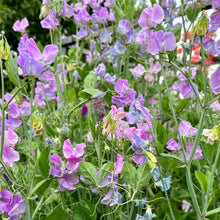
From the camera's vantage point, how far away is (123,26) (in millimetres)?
943

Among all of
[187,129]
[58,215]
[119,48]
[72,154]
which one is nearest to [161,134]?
[187,129]

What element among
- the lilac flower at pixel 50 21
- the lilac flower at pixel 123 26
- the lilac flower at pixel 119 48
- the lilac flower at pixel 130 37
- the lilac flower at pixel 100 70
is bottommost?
the lilac flower at pixel 100 70

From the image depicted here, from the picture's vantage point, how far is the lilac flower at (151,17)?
64 cm

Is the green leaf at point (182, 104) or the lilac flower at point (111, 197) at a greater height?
the lilac flower at point (111, 197)

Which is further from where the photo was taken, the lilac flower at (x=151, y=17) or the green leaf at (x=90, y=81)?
the green leaf at (x=90, y=81)

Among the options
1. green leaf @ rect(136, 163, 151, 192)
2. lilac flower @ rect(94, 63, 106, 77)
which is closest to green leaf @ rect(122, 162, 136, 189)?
green leaf @ rect(136, 163, 151, 192)

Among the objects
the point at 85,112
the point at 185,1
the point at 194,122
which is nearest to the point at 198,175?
the point at 194,122

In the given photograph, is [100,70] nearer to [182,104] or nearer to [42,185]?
[182,104]

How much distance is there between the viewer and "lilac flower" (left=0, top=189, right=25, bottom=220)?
643mm

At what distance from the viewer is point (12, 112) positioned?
3.05ft

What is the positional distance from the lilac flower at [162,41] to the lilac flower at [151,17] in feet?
0.23

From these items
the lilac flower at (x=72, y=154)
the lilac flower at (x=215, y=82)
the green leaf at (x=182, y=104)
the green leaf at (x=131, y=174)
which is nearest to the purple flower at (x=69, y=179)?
the lilac flower at (x=72, y=154)

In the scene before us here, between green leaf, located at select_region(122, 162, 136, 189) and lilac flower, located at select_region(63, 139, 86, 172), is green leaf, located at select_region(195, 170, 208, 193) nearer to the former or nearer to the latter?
green leaf, located at select_region(122, 162, 136, 189)

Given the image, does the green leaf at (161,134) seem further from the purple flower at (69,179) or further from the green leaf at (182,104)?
the green leaf at (182,104)
